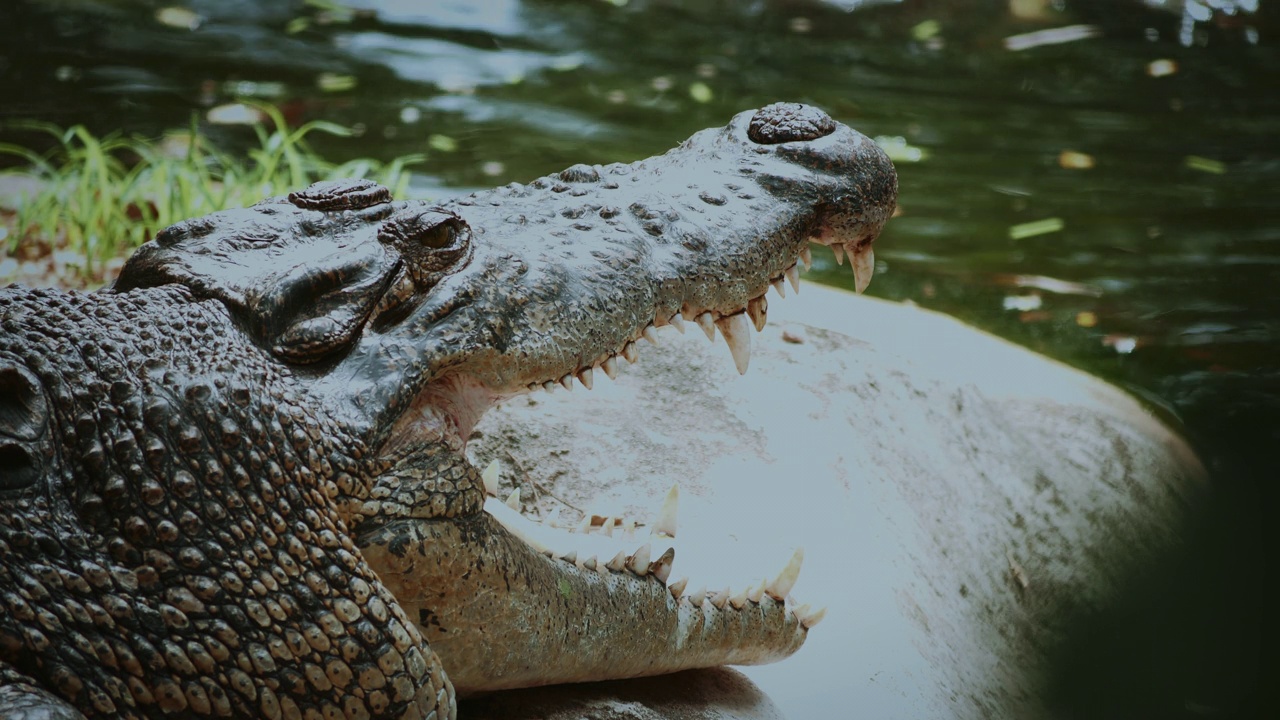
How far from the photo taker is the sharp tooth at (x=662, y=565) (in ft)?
8.33

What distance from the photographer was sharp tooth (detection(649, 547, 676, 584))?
2.54 m

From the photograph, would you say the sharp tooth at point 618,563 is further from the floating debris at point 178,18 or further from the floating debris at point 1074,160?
the floating debris at point 178,18

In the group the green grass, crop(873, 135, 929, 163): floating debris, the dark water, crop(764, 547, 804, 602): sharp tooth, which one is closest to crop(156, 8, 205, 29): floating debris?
the dark water

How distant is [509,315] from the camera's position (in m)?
2.35

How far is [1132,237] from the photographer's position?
724cm

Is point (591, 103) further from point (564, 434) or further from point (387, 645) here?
point (387, 645)

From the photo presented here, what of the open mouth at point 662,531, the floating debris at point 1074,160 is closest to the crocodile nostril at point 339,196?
the open mouth at point 662,531

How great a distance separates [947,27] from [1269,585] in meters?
10.6

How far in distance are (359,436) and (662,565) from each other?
0.73m

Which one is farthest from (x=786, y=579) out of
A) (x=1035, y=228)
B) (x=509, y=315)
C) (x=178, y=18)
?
(x=178, y=18)

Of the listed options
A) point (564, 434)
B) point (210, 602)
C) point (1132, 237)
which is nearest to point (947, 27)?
point (1132, 237)

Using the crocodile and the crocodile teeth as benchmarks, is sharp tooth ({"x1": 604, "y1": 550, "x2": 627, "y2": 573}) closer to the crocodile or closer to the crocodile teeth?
the crocodile

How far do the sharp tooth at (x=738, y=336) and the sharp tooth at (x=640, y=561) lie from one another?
17.9 inches

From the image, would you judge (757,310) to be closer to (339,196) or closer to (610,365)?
(610,365)
